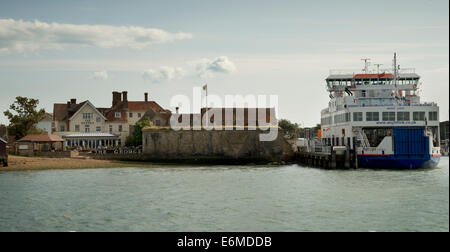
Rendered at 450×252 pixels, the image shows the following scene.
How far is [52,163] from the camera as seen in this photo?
144 ft

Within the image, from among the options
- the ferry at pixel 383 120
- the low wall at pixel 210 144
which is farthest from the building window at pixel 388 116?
the low wall at pixel 210 144

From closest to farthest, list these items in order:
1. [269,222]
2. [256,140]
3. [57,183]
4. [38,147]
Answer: [269,222] → [57,183] → [38,147] → [256,140]

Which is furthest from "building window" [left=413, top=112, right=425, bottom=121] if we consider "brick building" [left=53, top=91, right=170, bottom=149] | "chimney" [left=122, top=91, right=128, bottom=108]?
"chimney" [left=122, top=91, right=128, bottom=108]

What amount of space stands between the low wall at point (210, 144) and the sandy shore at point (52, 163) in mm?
7055

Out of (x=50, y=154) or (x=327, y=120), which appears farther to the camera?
(x=327, y=120)

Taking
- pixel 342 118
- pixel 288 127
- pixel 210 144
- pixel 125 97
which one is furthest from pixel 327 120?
pixel 288 127

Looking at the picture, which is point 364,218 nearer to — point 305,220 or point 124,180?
point 305,220

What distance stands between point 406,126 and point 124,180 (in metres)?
24.4

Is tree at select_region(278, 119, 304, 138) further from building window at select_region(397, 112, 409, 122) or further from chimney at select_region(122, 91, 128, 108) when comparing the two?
building window at select_region(397, 112, 409, 122)

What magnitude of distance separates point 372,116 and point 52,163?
30082mm

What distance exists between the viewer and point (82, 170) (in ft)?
136

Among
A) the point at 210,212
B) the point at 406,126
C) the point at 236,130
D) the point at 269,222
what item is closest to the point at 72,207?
the point at 210,212

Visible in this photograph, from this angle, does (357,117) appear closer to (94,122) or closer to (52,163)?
(52,163)

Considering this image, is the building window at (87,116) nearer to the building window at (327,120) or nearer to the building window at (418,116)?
the building window at (327,120)
